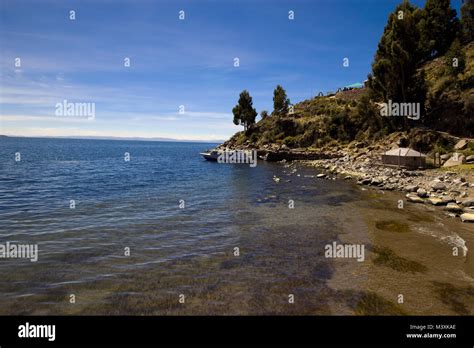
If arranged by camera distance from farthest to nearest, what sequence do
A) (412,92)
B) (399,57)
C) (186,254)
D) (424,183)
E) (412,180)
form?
1. (412,92)
2. (399,57)
3. (412,180)
4. (424,183)
5. (186,254)

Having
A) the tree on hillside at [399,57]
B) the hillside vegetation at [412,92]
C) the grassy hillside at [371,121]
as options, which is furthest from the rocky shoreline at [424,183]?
the tree on hillside at [399,57]

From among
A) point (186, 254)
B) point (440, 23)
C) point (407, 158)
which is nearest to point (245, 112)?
point (440, 23)

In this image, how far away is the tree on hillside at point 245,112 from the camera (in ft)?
345

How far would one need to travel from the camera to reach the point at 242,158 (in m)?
82.2

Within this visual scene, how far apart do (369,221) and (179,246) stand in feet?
47.2

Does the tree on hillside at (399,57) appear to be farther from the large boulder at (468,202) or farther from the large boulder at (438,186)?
the large boulder at (468,202)

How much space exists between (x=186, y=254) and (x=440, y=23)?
89.6 metres

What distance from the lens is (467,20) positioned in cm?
7106

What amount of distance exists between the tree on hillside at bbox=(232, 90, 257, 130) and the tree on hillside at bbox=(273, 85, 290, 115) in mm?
9387

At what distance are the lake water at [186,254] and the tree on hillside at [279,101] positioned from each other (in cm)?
8332

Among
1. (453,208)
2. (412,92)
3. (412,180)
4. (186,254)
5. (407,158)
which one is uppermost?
(412,92)

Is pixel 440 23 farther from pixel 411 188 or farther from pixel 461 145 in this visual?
pixel 411 188
